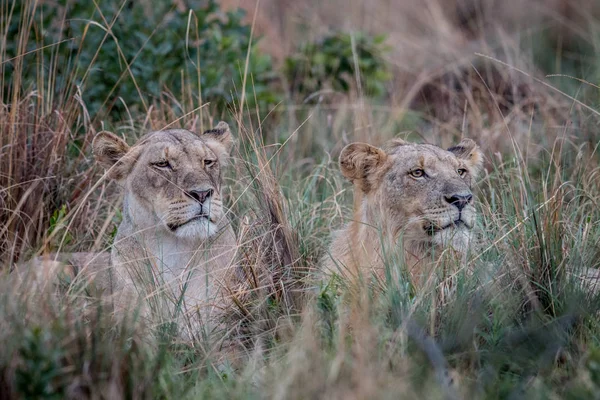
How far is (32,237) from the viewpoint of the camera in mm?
6559

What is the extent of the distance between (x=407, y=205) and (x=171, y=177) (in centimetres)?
130

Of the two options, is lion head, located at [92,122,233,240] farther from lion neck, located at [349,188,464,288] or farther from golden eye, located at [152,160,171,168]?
lion neck, located at [349,188,464,288]

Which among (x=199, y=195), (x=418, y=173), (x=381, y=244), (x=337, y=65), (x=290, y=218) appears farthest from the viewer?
(x=337, y=65)

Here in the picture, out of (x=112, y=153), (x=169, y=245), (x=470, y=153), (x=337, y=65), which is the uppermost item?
(x=112, y=153)

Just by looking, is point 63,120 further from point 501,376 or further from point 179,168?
point 501,376

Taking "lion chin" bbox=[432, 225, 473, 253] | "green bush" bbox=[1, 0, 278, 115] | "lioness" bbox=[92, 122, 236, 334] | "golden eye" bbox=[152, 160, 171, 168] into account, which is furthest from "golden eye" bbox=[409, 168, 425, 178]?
"green bush" bbox=[1, 0, 278, 115]

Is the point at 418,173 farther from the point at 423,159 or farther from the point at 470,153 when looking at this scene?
the point at 470,153

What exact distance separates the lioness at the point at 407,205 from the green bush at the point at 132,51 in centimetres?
169

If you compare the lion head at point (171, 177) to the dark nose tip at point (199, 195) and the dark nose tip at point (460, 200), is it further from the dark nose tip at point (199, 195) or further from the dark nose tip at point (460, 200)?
the dark nose tip at point (460, 200)

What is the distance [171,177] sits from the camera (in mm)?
5512

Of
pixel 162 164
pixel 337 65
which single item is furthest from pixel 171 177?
pixel 337 65

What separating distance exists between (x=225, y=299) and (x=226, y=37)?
331 centimetres

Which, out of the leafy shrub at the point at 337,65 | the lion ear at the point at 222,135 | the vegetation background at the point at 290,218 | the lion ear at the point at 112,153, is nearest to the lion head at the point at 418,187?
the vegetation background at the point at 290,218

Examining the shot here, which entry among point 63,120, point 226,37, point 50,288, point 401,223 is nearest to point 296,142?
point 226,37
